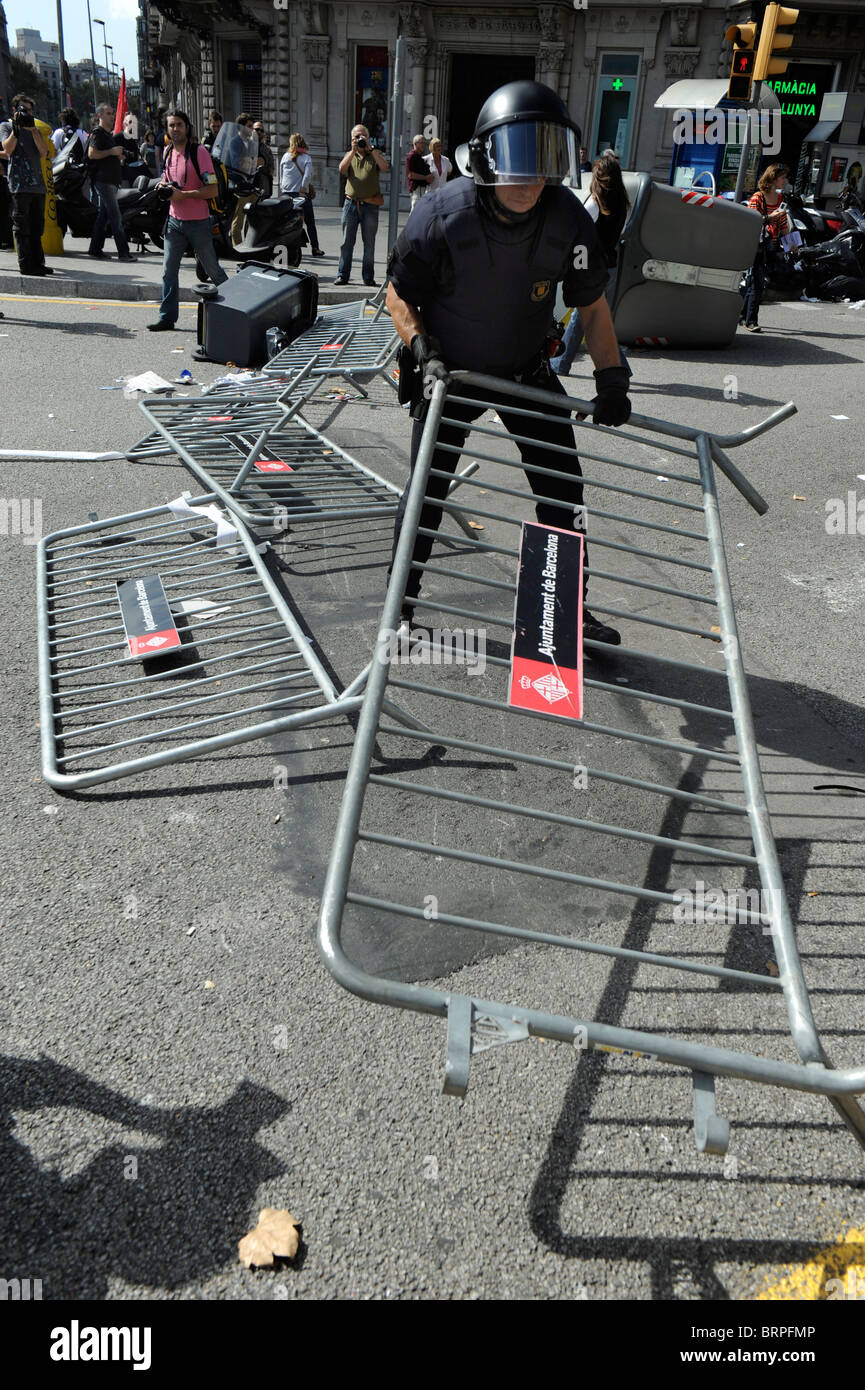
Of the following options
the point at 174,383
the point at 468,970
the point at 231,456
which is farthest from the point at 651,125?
the point at 468,970

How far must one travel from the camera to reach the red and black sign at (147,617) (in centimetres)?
398

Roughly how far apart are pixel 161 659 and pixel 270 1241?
2608 millimetres

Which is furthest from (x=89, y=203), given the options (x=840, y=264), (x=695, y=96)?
(x=695, y=96)

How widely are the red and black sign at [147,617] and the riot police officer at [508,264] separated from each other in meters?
1.37

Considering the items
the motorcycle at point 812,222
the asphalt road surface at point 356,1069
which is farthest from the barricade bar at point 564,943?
the motorcycle at point 812,222

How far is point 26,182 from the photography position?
11930 millimetres

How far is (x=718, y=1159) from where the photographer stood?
2.10 metres

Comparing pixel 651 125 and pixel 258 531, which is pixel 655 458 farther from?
pixel 651 125

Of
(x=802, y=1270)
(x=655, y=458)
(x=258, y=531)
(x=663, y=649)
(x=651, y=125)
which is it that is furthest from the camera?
(x=651, y=125)

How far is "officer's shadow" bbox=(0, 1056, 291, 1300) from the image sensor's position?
185 centimetres

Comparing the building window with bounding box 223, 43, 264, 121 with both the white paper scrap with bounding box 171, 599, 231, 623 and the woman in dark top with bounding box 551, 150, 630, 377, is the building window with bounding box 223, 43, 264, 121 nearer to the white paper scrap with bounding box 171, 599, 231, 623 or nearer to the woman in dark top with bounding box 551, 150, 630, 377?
the woman in dark top with bounding box 551, 150, 630, 377

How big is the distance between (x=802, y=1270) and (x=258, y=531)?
14.3 feet

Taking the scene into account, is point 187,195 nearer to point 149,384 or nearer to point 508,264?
point 149,384
